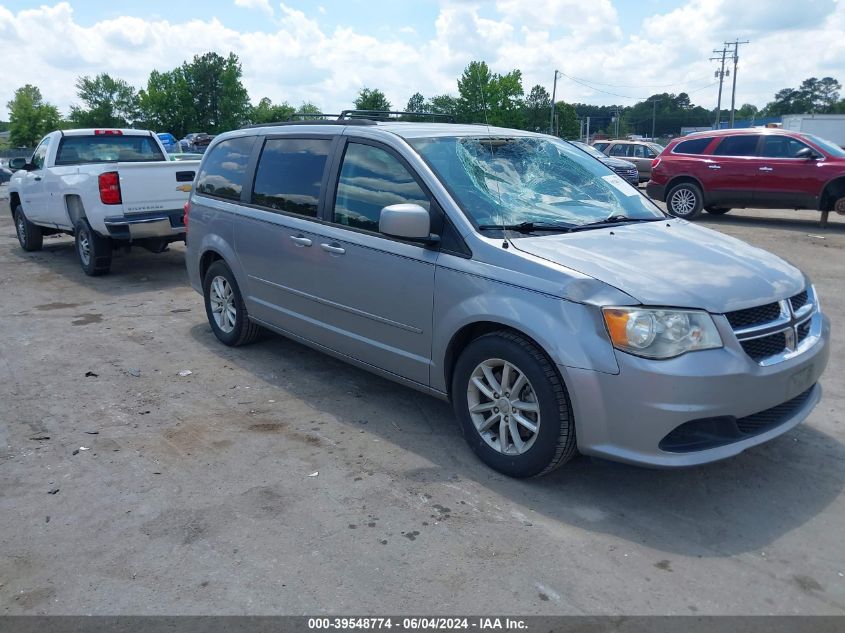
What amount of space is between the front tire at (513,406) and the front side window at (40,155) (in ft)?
30.5

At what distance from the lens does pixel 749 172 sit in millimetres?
14281

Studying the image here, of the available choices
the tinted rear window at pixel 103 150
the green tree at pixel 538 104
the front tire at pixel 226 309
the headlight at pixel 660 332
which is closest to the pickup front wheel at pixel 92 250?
the tinted rear window at pixel 103 150

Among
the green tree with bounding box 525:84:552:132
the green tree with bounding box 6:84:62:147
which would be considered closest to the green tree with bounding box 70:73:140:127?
the green tree with bounding box 6:84:62:147

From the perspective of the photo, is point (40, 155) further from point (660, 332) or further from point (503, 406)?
point (660, 332)

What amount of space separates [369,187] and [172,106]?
330 feet

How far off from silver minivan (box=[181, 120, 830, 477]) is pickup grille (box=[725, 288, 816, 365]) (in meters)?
0.01

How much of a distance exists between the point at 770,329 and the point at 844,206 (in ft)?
37.5

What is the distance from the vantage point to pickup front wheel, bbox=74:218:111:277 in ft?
31.6

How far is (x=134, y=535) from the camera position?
353 cm

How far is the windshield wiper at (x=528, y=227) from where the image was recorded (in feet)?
13.7

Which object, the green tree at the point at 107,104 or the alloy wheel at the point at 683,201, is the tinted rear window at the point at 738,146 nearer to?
the alloy wheel at the point at 683,201

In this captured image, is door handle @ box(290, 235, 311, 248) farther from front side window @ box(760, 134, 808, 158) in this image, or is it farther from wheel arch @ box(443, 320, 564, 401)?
front side window @ box(760, 134, 808, 158)

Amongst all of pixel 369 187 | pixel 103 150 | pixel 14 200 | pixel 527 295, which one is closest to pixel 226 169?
pixel 369 187
